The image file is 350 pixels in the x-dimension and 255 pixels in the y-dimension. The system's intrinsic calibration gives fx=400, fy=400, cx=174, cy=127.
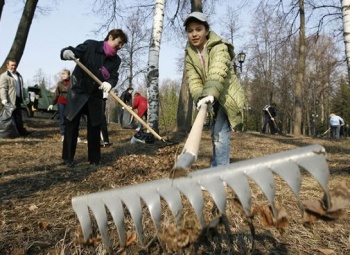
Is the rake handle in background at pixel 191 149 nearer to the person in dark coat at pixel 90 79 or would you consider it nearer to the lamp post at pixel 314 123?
the person in dark coat at pixel 90 79

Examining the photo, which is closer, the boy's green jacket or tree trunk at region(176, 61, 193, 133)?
the boy's green jacket

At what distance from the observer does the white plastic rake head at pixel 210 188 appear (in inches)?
53.9

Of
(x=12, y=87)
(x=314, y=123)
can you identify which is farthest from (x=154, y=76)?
(x=314, y=123)

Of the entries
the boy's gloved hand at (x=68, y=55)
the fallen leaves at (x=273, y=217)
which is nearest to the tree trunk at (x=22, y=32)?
the boy's gloved hand at (x=68, y=55)

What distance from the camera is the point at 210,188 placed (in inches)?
55.6

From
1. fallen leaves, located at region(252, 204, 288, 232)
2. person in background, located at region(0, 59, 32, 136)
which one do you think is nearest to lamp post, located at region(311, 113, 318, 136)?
person in background, located at region(0, 59, 32, 136)

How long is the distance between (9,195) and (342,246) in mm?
2864

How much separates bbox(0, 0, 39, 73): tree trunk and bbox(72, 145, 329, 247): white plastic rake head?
10621 mm

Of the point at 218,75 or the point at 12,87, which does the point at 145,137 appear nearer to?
the point at 12,87

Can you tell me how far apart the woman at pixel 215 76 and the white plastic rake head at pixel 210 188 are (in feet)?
3.72

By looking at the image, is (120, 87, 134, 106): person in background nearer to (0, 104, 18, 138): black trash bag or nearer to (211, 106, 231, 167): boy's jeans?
(0, 104, 18, 138): black trash bag

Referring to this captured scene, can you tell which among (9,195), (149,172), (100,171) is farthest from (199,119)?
(100,171)

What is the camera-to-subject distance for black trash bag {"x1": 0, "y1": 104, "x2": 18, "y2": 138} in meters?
8.50

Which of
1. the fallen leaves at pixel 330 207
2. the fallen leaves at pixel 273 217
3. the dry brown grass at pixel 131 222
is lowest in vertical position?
the dry brown grass at pixel 131 222
